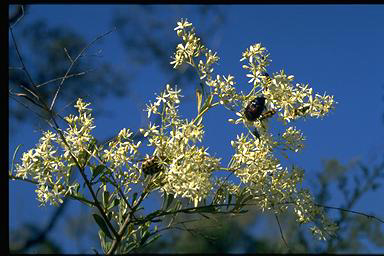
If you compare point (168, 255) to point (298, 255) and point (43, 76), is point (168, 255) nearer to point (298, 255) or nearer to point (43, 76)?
point (298, 255)

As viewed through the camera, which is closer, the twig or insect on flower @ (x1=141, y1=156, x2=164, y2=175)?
insect on flower @ (x1=141, y1=156, x2=164, y2=175)

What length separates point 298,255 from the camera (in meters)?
3.35

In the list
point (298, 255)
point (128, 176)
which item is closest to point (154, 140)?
point (128, 176)

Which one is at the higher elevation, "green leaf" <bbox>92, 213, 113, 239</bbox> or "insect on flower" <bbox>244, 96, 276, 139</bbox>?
"insect on flower" <bbox>244, 96, 276, 139</bbox>

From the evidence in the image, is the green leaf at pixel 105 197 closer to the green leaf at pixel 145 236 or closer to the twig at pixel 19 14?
the green leaf at pixel 145 236

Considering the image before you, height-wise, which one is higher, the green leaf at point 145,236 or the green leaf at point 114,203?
the green leaf at point 114,203

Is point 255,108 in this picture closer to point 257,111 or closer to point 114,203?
point 257,111

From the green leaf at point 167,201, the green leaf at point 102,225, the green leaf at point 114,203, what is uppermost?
the green leaf at point 114,203

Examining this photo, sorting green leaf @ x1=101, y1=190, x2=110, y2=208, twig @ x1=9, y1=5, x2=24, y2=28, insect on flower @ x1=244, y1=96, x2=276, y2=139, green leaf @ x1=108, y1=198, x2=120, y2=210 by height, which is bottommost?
green leaf @ x1=108, y1=198, x2=120, y2=210

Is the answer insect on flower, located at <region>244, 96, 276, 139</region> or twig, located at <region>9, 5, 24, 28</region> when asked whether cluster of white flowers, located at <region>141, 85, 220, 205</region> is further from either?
twig, located at <region>9, 5, 24, 28</region>

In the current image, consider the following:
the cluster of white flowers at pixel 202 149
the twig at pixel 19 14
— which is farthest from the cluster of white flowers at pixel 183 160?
the twig at pixel 19 14

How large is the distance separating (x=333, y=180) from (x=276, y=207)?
2627mm

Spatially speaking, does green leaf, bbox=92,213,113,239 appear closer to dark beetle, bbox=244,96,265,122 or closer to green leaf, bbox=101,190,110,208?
green leaf, bbox=101,190,110,208

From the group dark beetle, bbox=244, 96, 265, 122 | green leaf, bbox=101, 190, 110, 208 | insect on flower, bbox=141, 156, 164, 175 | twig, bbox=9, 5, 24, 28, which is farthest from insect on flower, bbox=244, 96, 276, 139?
twig, bbox=9, 5, 24, 28
